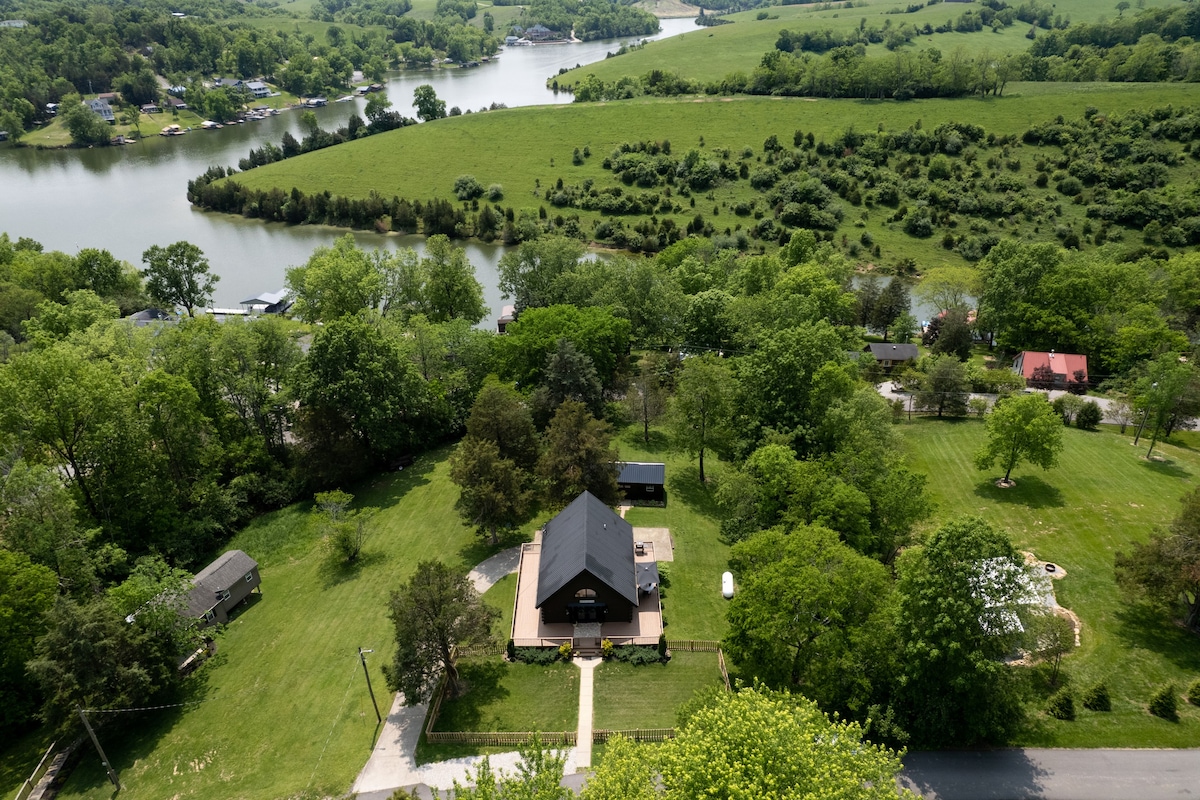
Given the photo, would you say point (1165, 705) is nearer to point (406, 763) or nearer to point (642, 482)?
point (642, 482)

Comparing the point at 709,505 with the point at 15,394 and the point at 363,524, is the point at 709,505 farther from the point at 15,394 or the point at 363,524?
the point at 15,394

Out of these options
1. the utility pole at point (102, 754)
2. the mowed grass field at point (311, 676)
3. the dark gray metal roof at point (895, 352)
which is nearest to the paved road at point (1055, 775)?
the mowed grass field at point (311, 676)

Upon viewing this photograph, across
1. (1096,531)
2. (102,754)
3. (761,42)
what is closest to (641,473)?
(1096,531)

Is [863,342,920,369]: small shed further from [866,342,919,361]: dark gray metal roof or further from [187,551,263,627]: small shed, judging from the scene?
[187,551,263,627]: small shed

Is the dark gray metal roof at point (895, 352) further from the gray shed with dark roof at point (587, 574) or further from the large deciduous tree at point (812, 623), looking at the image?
the large deciduous tree at point (812, 623)

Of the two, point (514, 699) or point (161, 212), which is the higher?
point (161, 212)
